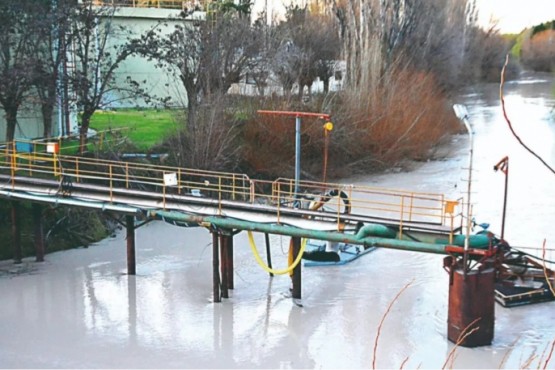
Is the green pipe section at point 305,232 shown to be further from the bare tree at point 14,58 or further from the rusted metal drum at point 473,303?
the bare tree at point 14,58

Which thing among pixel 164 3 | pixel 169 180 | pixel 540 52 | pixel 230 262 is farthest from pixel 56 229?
pixel 540 52

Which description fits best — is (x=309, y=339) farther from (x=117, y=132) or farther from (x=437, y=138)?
(x=437, y=138)

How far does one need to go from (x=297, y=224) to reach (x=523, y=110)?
38.0 metres

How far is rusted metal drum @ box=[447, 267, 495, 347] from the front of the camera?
1069 centimetres

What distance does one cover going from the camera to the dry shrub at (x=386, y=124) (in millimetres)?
28688

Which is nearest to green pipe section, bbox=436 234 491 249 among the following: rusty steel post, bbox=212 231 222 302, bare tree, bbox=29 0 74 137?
rusty steel post, bbox=212 231 222 302

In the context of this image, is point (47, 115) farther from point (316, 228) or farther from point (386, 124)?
point (386, 124)

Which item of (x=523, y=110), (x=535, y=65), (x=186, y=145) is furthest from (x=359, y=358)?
(x=535, y=65)

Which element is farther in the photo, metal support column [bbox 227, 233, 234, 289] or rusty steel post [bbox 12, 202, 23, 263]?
rusty steel post [bbox 12, 202, 23, 263]

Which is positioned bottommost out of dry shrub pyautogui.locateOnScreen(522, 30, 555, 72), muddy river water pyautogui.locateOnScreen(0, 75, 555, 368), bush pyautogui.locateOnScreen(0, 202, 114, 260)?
muddy river water pyautogui.locateOnScreen(0, 75, 555, 368)

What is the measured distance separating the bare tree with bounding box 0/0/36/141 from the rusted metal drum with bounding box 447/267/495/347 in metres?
13.7

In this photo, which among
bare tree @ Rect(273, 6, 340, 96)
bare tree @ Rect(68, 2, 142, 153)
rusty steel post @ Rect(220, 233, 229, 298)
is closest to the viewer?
rusty steel post @ Rect(220, 233, 229, 298)

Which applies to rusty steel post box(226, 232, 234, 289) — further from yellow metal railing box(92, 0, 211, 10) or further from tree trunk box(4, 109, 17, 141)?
yellow metal railing box(92, 0, 211, 10)

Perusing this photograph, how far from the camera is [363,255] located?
16.3 meters
